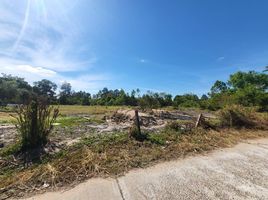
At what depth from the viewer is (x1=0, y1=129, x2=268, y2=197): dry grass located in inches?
151

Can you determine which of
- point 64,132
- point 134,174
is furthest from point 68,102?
point 134,174

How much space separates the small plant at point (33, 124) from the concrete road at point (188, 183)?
2.53 metres

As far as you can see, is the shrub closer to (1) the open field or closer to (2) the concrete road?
(1) the open field

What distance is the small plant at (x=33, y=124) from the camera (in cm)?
554

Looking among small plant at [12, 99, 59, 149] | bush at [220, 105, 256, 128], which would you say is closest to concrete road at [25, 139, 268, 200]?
small plant at [12, 99, 59, 149]

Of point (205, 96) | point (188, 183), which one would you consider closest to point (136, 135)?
point (188, 183)

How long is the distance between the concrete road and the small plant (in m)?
2.53

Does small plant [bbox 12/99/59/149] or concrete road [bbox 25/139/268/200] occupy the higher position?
small plant [bbox 12/99/59/149]

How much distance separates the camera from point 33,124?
5.60m

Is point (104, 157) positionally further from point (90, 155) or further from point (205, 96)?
point (205, 96)

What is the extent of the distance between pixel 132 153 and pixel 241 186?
2475 mm

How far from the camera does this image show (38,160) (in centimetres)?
474

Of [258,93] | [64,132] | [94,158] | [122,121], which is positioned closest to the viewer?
[94,158]

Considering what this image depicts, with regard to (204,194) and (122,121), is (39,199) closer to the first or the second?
(204,194)
